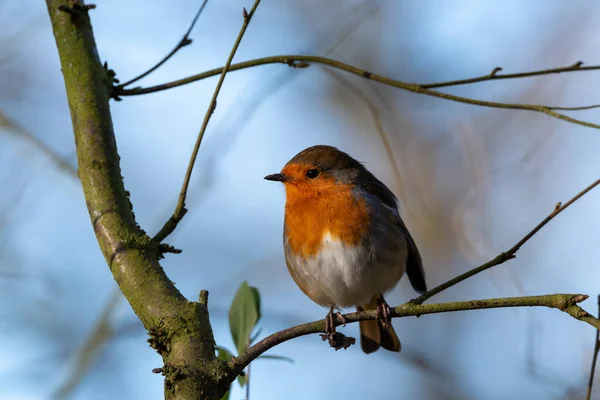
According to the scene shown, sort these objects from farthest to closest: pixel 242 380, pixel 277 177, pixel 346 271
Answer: pixel 277 177 → pixel 346 271 → pixel 242 380

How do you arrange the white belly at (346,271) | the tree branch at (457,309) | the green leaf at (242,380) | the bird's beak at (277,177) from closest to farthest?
the tree branch at (457,309)
the green leaf at (242,380)
the white belly at (346,271)
the bird's beak at (277,177)

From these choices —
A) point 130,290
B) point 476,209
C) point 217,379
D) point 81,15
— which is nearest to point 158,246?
point 130,290

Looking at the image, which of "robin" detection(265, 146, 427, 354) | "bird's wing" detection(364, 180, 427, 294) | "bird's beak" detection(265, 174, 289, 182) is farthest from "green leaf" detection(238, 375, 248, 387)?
"bird's wing" detection(364, 180, 427, 294)

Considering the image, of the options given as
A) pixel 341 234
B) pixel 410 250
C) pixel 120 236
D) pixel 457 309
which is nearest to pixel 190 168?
pixel 120 236

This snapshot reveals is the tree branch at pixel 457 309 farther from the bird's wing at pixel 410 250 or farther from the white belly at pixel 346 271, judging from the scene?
the bird's wing at pixel 410 250

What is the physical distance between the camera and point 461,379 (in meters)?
5.52

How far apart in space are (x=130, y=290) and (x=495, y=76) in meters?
1.55

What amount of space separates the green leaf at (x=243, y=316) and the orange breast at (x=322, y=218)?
1.03 meters

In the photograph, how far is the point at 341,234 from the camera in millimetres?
3586

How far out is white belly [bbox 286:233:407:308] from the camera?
357 cm

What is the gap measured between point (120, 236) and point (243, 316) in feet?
1.78

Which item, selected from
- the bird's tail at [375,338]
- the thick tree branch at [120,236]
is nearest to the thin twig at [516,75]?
the thick tree branch at [120,236]

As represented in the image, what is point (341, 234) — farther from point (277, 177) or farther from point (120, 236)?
point (120, 236)

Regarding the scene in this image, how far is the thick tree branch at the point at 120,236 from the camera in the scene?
195 centimetres
